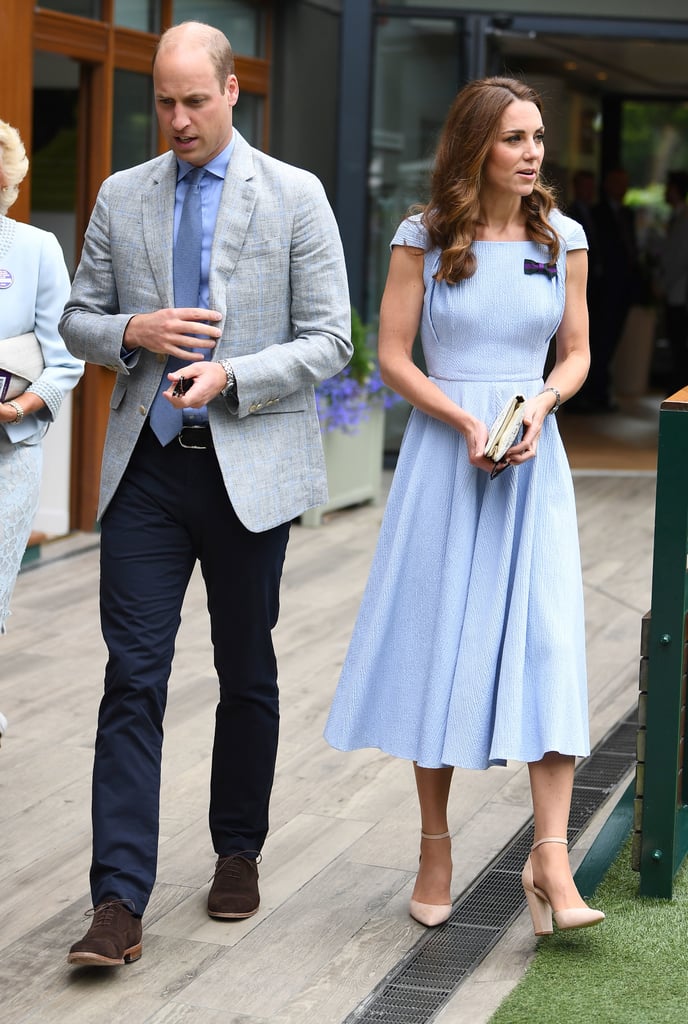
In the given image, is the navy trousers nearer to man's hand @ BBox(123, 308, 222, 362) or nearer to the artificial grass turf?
man's hand @ BBox(123, 308, 222, 362)

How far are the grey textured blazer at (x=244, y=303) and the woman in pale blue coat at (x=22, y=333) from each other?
0.63 m

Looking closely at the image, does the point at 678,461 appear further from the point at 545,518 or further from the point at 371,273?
the point at 371,273

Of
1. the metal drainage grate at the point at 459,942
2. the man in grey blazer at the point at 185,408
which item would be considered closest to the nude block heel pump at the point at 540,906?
the metal drainage grate at the point at 459,942

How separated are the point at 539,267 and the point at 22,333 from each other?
4.54ft

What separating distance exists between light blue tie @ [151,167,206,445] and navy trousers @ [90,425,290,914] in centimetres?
5

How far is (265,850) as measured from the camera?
149 inches

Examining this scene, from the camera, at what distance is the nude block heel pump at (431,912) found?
3332 mm

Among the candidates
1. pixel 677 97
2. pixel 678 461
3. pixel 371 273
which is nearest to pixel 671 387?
pixel 677 97

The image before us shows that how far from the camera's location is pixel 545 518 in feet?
10.5

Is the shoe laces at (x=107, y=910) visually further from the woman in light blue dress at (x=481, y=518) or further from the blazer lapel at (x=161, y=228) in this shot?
the blazer lapel at (x=161, y=228)

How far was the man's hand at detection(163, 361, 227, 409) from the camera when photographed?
9.50ft

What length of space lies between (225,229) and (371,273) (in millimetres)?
6969

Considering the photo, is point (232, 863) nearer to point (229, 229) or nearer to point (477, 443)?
point (477, 443)

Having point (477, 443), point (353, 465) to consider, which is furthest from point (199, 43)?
point (353, 465)
